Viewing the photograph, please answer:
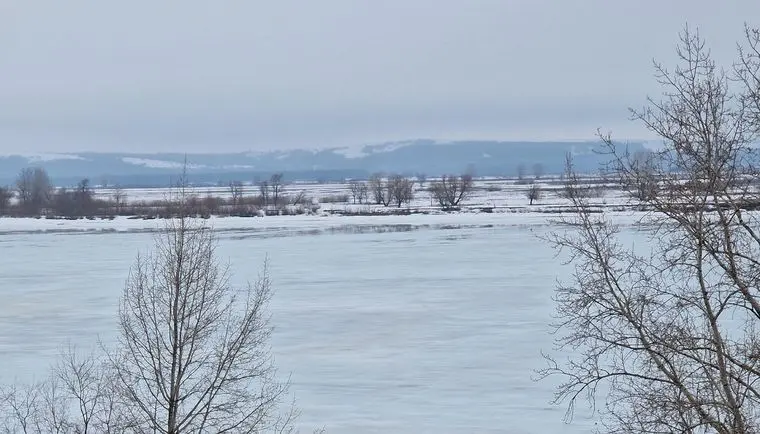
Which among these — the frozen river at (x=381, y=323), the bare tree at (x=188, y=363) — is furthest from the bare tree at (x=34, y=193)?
the bare tree at (x=188, y=363)

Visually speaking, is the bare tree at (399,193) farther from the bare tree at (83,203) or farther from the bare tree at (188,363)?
the bare tree at (188,363)

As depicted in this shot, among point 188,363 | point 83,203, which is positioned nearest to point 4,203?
point 83,203

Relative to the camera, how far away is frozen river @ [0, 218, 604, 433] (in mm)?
14789

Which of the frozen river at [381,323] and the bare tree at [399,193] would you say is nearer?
the frozen river at [381,323]

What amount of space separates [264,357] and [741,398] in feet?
35.0

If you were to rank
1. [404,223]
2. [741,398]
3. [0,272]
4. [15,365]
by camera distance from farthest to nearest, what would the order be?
[404,223]
[0,272]
[15,365]
[741,398]

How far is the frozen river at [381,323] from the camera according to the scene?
1479 centimetres

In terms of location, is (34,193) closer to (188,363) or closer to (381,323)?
(381,323)

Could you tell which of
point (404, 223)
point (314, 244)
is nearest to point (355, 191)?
point (404, 223)

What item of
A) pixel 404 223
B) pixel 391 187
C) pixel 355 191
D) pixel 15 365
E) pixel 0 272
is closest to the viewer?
pixel 15 365

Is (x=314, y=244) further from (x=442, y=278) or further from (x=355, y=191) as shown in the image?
(x=355, y=191)

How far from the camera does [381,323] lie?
22047 mm

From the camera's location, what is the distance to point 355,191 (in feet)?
339

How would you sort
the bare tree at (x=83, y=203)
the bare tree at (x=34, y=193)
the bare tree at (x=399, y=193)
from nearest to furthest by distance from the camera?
the bare tree at (x=83, y=203) < the bare tree at (x=399, y=193) < the bare tree at (x=34, y=193)
